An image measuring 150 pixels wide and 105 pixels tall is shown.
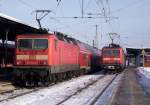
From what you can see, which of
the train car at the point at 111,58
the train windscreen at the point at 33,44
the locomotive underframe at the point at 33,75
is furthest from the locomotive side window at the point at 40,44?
the train car at the point at 111,58

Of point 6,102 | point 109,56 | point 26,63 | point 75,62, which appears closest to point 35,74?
point 26,63

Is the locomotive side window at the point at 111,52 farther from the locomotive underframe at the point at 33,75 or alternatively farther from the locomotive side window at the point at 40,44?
the locomotive side window at the point at 40,44

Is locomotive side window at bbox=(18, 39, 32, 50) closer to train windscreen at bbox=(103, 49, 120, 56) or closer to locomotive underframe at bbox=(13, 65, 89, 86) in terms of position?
locomotive underframe at bbox=(13, 65, 89, 86)

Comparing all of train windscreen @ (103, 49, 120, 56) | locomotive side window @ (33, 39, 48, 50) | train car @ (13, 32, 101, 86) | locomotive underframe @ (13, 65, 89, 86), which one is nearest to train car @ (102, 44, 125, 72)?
train windscreen @ (103, 49, 120, 56)

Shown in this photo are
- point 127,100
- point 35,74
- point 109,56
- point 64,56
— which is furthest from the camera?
point 109,56

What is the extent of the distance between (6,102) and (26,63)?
8.13 metres

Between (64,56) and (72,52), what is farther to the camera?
(72,52)

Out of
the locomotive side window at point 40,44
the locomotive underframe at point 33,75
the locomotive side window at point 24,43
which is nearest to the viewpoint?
the locomotive underframe at point 33,75

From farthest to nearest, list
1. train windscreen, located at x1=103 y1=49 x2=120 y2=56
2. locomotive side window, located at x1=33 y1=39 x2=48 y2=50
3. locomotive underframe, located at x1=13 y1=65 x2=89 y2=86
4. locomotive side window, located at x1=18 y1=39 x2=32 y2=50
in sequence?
train windscreen, located at x1=103 y1=49 x2=120 y2=56, locomotive side window, located at x1=18 y1=39 x2=32 y2=50, locomotive side window, located at x1=33 y1=39 x2=48 y2=50, locomotive underframe, located at x1=13 y1=65 x2=89 y2=86

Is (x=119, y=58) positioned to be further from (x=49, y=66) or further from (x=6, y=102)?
(x=6, y=102)

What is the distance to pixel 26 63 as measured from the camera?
78.8ft

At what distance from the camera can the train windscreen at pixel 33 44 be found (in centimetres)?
2415

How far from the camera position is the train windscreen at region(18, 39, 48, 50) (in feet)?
79.2

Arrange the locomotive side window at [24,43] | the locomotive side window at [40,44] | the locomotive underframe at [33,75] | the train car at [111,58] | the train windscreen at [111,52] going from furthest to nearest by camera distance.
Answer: the train windscreen at [111,52] < the train car at [111,58] < the locomotive side window at [24,43] < the locomotive side window at [40,44] < the locomotive underframe at [33,75]
